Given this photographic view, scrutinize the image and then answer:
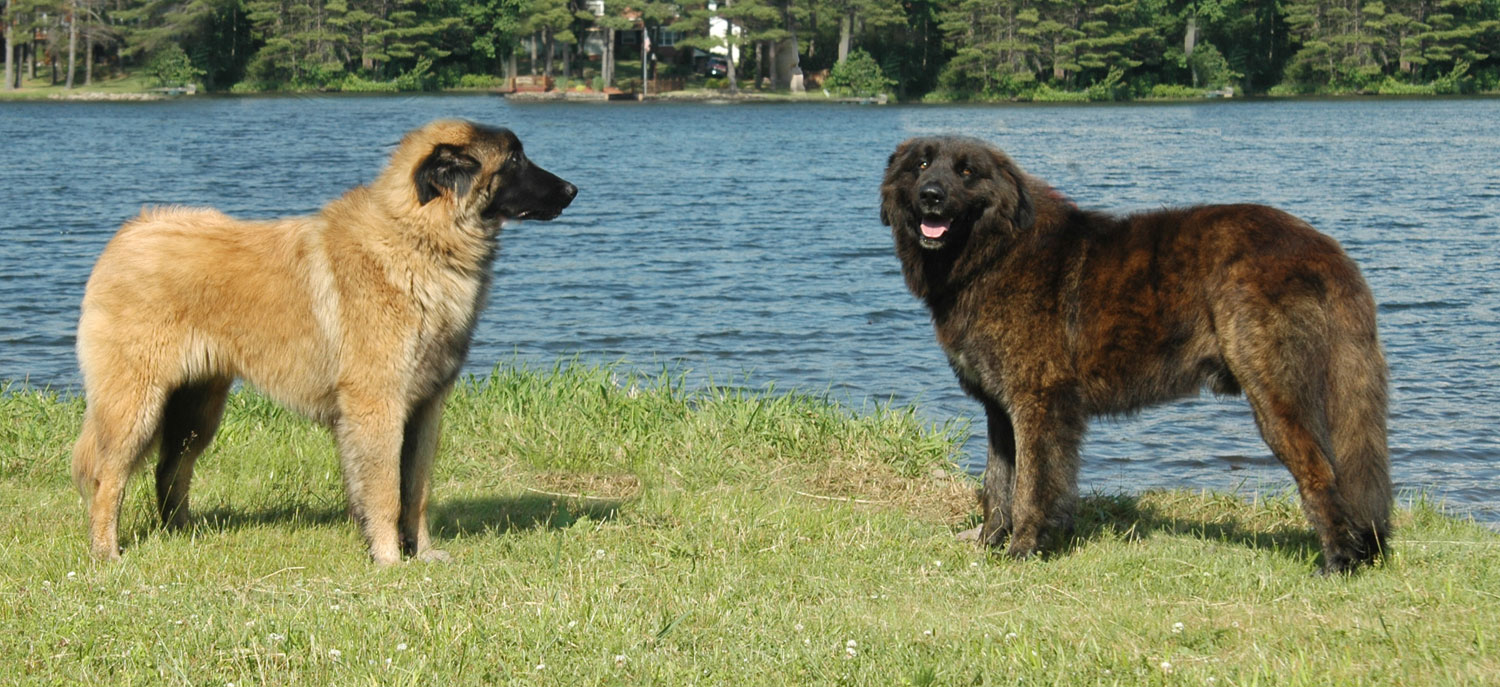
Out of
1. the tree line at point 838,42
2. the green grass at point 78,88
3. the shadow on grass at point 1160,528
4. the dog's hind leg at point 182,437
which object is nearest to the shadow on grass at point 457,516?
the dog's hind leg at point 182,437

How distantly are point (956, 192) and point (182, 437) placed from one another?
13.0 feet

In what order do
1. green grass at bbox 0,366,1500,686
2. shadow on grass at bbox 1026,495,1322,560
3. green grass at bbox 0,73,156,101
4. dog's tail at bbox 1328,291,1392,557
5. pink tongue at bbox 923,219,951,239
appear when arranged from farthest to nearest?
green grass at bbox 0,73,156,101, shadow on grass at bbox 1026,495,1322,560, pink tongue at bbox 923,219,951,239, dog's tail at bbox 1328,291,1392,557, green grass at bbox 0,366,1500,686

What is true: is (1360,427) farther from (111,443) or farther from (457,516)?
(111,443)

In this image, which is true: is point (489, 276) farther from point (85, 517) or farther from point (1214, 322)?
point (1214, 322)

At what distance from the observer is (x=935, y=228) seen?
6.34m

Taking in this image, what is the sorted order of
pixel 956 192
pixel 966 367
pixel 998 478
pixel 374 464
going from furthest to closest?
pixel 998 478 → pixel 966 367 → pixel 956 192 → pixel 374 464

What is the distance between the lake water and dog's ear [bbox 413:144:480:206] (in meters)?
4.63

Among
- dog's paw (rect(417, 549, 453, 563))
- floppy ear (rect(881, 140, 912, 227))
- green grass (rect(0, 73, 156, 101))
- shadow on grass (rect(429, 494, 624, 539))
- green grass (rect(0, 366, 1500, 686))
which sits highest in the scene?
green grass (rect(0, 73, 156, 101))

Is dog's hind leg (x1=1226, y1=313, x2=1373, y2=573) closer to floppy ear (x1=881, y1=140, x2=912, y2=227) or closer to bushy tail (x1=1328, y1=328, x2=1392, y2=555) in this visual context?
bushy tail (x1=1328, y1=328, x2=1392, y2=555)

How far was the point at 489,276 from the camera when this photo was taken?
6.30 meters

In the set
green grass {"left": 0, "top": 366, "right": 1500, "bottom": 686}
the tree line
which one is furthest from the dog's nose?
the tree line

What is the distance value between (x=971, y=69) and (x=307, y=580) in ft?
268

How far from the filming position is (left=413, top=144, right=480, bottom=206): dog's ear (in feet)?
19.9

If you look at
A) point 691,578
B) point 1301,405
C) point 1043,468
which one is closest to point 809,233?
point 1043,468
